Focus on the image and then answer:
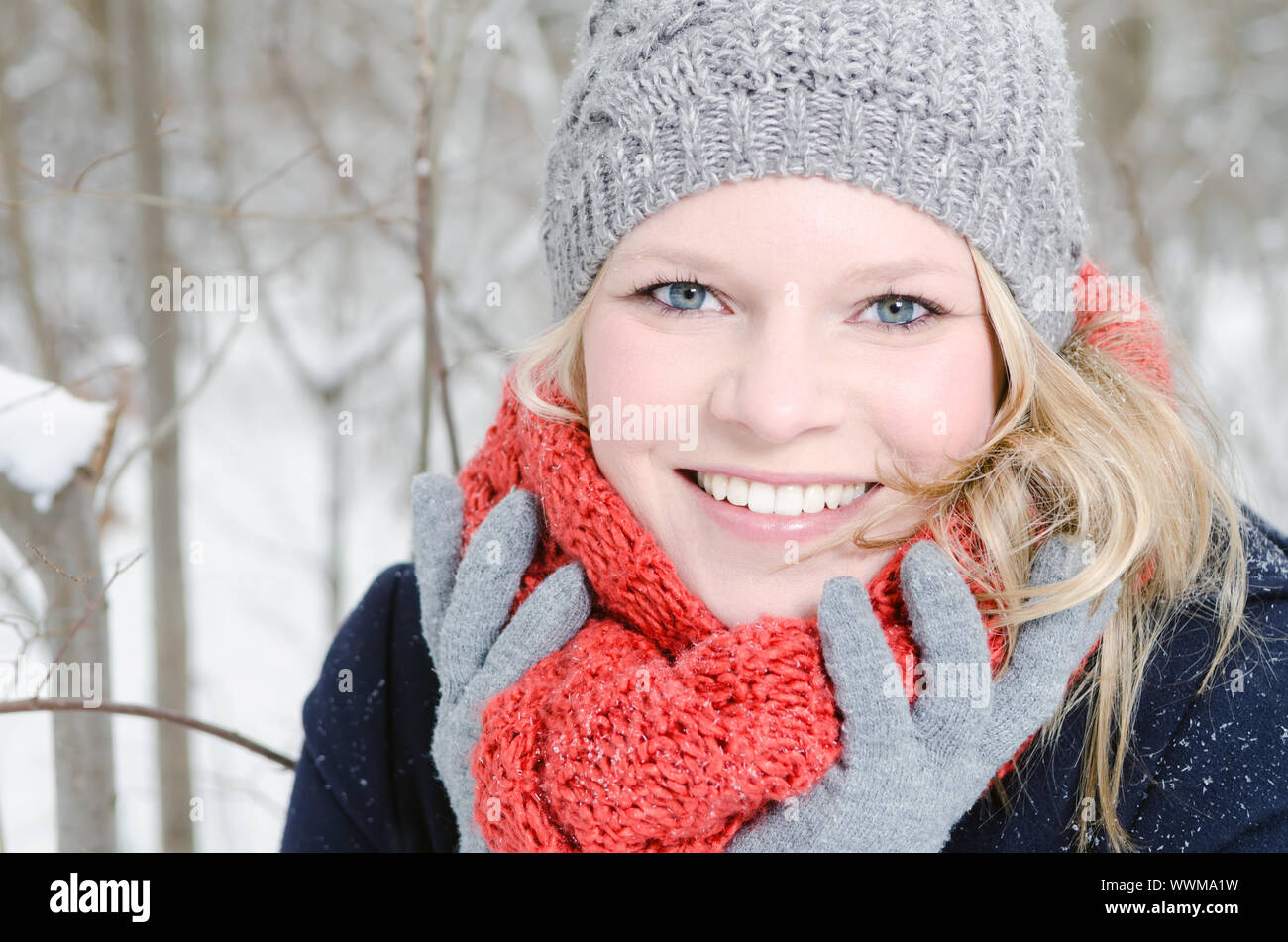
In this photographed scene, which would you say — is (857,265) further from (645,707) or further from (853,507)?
(645,707)

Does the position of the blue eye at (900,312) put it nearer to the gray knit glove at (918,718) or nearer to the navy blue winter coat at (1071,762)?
the gray knit glove at (918,718)

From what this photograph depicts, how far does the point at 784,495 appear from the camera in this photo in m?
1.29

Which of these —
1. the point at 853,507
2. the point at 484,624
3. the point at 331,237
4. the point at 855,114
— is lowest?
the point at 484,624

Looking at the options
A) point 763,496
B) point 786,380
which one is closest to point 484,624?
point 763,496

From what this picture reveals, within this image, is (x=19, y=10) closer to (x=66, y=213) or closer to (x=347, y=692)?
(x=66, y=213)

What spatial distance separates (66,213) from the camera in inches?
129

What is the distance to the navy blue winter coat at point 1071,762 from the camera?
122 centimetres

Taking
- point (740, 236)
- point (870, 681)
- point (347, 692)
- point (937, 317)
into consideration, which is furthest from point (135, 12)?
point (870, 681)

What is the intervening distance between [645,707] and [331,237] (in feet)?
9.71

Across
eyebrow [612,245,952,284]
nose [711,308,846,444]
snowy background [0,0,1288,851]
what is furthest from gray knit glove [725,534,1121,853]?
snowy background [0,0,1288,851]

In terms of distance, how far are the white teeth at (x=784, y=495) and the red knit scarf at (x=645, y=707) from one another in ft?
0.40

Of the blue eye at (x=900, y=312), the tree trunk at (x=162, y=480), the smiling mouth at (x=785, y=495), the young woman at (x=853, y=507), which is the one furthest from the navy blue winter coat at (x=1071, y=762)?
the tree trunk at (x=162, y=480)

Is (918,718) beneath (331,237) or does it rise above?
beneath
